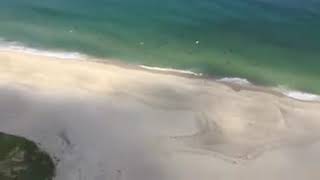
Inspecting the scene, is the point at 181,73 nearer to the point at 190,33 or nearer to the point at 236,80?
the point at 236,80

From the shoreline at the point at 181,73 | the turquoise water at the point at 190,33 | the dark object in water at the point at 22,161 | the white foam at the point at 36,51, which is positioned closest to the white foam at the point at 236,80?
the shoreline at the point at 181,73

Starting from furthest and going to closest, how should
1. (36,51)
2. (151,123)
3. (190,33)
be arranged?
(190,33) → (36,51) → (151,123)

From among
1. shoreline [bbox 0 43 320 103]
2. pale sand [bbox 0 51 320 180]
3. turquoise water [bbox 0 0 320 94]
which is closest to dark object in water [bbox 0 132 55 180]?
pale sand [bbox 0 51 320 180]

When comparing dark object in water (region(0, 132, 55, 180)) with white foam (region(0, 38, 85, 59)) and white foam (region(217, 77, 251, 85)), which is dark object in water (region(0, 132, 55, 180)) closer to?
white foam (region(0, 38, 85, 59))

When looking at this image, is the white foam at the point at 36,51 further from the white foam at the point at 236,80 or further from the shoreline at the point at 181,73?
the white foam at the point at 236,80

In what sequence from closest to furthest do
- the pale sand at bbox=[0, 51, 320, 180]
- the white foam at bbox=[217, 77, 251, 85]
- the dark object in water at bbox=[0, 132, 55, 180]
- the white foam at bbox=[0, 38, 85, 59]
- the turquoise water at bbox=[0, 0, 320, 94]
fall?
the dark object in water at bbox=[0, 132, 55, 180] < the pale sand at bbox=[0, 51, 320, 180] < the white foam at bbox=[217, 77, 251, 85] < the white foam at bbox=[0, 38, 85, 59] < the turquoise water at bbox=[0, 0, 320, 94]

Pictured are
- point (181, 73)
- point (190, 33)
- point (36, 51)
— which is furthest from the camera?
point (190, 33)

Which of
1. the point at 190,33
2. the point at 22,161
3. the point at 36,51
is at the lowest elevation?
the point at 36,51

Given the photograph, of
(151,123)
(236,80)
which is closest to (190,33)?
(236,80)
